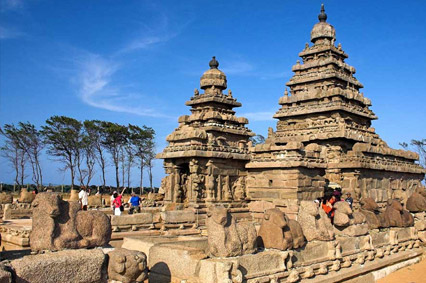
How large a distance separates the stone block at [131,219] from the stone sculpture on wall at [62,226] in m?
5.55

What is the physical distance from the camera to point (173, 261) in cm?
821

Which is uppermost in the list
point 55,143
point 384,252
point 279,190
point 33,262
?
point 55,143

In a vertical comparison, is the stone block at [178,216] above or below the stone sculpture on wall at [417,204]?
below

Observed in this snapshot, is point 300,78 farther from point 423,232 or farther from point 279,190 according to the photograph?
point 423,232

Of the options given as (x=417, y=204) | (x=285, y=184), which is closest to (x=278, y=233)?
(x=285, y=184)

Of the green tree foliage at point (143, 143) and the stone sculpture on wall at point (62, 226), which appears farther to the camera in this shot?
the green tree foliage at point (143, 143)

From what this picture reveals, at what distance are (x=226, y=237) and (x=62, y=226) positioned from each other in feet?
9.76

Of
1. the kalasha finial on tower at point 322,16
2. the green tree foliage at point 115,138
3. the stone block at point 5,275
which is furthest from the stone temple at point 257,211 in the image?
the green tree foliage at point 115,138

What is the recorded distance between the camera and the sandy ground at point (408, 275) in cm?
1186

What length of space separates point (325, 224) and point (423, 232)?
671 cm

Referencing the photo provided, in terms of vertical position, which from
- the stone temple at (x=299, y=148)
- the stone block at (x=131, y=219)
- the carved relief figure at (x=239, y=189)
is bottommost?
the stone block at (x=131, y=219)

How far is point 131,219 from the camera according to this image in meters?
13.0

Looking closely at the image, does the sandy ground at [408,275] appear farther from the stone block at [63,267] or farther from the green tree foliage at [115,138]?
the green tree foliage at [115,138]

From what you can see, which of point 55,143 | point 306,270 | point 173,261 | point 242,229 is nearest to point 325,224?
point 306,270
